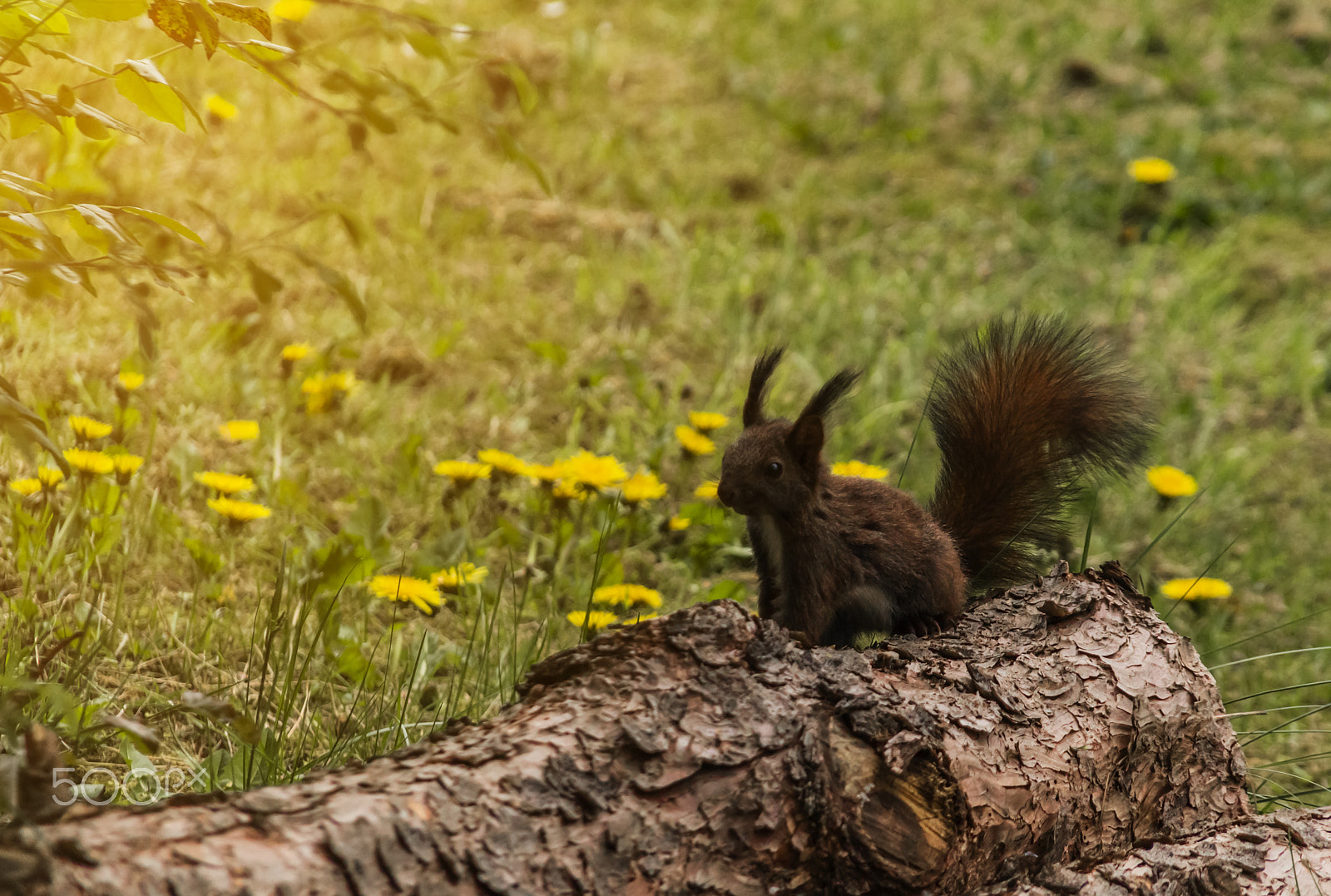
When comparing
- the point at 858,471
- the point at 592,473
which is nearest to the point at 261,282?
the point at 592,473

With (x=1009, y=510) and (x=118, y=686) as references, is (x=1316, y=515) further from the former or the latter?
(x=118, y=686)

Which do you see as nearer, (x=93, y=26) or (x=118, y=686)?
(x=118, y=686)

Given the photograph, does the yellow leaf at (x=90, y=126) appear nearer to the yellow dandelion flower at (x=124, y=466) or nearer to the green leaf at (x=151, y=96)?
the green leaf at (x=151, y=96)

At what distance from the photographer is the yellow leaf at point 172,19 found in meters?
1.57

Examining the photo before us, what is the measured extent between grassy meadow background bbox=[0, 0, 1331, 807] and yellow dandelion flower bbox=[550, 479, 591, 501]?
43mm

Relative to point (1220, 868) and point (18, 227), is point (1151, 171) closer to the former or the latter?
point (1220, 868)

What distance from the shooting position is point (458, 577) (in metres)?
2.50

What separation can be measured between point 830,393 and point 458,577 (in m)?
0.96

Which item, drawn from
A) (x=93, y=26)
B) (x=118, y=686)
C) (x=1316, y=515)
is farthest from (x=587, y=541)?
(x=93, y=26)

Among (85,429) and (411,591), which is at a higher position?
(85,429)

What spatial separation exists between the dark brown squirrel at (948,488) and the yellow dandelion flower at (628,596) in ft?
0.84

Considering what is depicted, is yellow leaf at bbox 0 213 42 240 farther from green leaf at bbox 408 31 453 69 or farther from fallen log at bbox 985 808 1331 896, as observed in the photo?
fallen log at bbox 985 808 1331 896

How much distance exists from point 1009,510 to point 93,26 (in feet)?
14.4

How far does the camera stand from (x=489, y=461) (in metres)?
2.81
